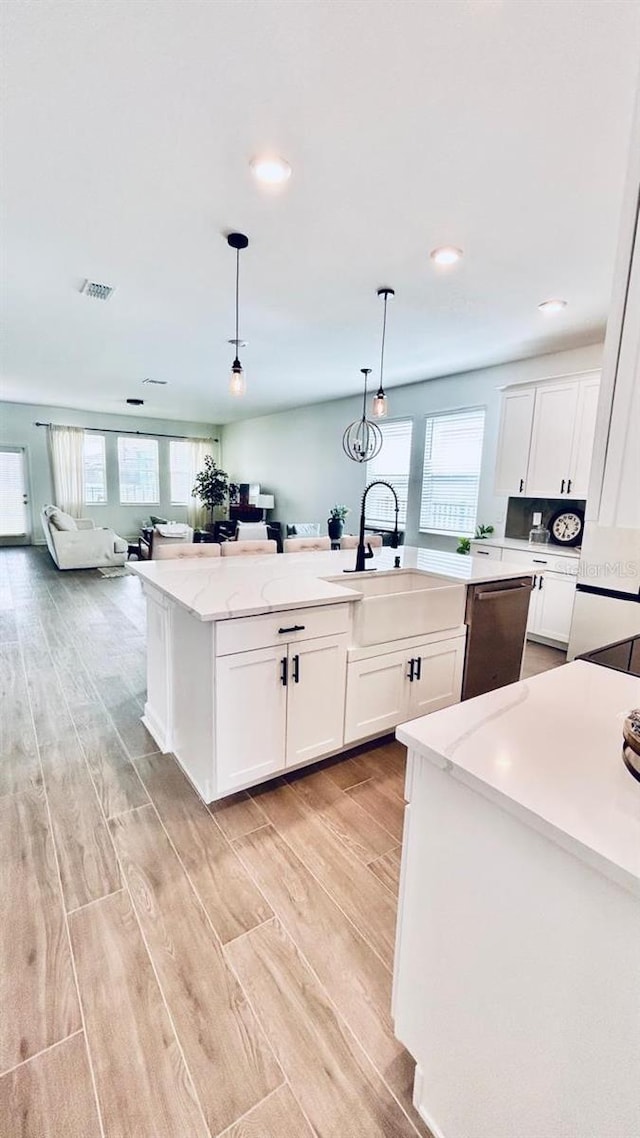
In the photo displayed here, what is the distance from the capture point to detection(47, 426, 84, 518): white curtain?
8.83 m

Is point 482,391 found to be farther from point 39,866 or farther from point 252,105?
point 39,866

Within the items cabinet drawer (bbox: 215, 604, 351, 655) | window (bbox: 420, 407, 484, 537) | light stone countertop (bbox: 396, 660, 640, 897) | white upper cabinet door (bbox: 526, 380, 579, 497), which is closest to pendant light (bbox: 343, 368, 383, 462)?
window (bbox: 420, 407, 484, 537)

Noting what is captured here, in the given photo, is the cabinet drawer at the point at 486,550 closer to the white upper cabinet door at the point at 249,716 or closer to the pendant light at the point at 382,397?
the pendant light at the point at 382,397

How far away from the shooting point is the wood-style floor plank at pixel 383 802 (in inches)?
77.5

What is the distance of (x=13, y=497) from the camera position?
875 centimetres

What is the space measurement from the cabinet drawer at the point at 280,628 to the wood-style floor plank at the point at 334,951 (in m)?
0.78

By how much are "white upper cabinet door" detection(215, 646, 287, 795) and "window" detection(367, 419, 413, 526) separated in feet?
13.6

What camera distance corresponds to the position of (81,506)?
9.20m

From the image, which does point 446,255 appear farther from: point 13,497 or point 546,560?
point 13,497

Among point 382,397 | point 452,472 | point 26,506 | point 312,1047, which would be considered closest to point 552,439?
point 452,472

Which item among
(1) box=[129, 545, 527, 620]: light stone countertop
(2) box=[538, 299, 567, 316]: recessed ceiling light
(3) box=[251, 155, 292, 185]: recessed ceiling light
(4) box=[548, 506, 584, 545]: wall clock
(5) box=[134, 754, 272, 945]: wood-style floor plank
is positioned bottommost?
(5) box=[134, 754, 272, 945]: wood-style floor plank

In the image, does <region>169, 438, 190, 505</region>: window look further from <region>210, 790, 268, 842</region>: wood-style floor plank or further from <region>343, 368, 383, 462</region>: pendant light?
<region>210, 790, 268, 842</region>: wood-style floor plank

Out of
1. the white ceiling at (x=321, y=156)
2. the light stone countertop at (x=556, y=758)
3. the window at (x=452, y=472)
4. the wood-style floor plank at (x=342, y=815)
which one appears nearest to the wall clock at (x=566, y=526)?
the window at (x=452, y=472)

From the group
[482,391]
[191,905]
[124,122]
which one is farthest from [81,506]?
[191,905]
